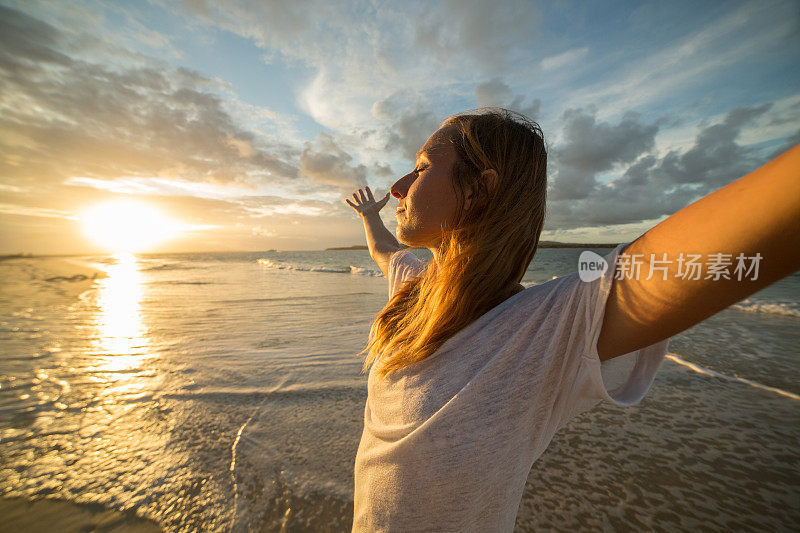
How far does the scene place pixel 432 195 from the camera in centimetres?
143

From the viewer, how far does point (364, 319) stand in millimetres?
8352

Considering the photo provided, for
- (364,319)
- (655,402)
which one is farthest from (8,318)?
(655,402)

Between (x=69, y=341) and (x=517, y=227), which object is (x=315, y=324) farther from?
(x=517, y=227)

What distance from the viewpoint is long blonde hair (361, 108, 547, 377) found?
1.21 metres

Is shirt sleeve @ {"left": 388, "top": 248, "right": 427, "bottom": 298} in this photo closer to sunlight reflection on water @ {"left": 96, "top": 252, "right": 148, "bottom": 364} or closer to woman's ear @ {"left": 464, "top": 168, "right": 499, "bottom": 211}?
woman's ear @ {"left": 464, "top": 168, "right": 499, "bottom": 211}

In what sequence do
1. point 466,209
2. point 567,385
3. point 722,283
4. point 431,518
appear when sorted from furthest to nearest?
point 466,209 → point 431,518 → point 567,385 → point 722,283

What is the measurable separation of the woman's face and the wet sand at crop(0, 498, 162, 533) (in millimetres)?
2818

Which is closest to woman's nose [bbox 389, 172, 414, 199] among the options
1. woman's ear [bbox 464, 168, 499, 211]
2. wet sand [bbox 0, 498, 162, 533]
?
woman's ear [bbox 464, 168, 499, 211]

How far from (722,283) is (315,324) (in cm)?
769

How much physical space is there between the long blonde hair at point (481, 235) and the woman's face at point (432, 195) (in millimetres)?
41

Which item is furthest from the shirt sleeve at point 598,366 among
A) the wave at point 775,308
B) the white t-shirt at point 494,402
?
the wave at point 775,308

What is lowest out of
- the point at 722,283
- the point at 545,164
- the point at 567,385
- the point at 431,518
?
the point at 431,518

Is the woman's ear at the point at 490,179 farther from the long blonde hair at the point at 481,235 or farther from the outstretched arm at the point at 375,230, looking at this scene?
the outstretched arm at the point at 375,230
